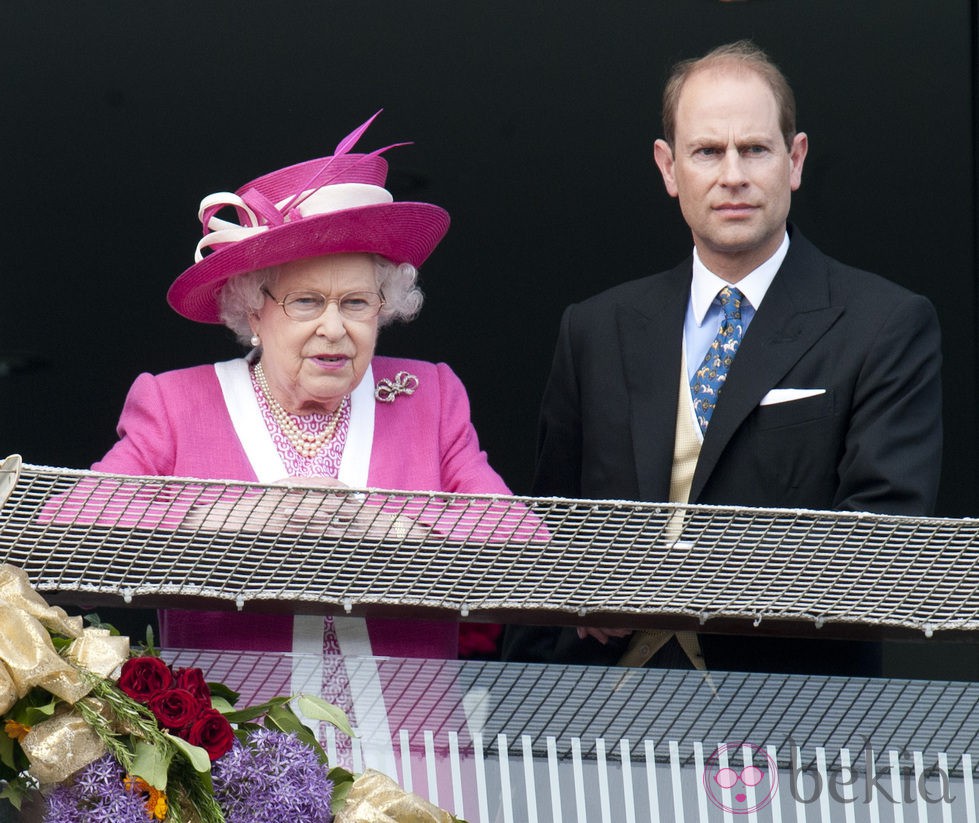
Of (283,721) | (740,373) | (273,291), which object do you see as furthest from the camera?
(740,373)

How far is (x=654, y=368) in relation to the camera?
309cm

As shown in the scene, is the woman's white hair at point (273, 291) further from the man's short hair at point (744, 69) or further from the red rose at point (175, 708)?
the red rose at point (175, 708)

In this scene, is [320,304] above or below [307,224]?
below

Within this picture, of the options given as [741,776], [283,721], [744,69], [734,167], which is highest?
[744,69]

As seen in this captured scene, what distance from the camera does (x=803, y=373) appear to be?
116 inches

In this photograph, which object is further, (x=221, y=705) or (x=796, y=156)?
(x=796, y=156)

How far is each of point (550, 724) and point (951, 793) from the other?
413mm

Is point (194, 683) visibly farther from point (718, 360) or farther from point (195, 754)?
point (718, 360)

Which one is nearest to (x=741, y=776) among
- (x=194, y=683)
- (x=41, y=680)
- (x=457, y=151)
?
(x=194, y=683)

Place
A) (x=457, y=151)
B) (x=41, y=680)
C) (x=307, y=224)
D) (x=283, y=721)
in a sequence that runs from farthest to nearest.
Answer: (x=457, y=151) → (x=307, y=224) → (x=283, y=721) → (x=41, y=680)

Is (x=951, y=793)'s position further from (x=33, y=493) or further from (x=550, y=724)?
(x=33, y=493)

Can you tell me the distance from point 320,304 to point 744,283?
2.45 ft

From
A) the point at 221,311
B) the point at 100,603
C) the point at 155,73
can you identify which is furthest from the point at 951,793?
the point at 155,73

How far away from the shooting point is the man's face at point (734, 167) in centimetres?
305
